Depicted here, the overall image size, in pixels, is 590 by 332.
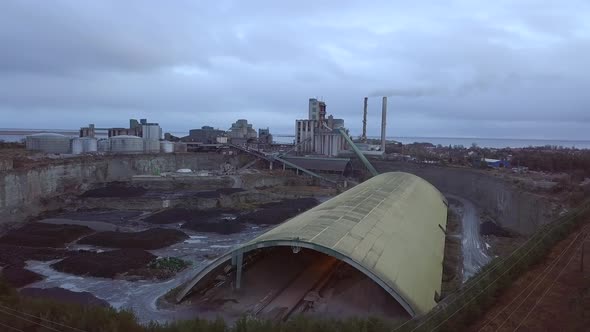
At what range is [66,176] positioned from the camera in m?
36.1

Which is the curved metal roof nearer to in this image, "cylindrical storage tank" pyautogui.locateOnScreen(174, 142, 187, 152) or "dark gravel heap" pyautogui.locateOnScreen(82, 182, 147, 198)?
"dark gravel heap" pyautogui.locateOnScreen(82, 182, 147, 198)

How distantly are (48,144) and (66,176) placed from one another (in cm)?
1686

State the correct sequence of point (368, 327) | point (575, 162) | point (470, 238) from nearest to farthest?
1. point (368, 327)
2. point (470, 238)
3. point (575, 162)

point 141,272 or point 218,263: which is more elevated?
point 218,263

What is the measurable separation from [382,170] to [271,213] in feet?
77.9

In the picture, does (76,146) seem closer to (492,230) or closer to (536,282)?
(492,230)

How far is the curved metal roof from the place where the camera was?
36.9 feet

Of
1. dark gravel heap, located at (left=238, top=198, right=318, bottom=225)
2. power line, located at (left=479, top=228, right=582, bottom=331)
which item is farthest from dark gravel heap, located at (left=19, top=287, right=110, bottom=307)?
dark gravel heap, located at (left=238, top=198, right=318, bottom=225)

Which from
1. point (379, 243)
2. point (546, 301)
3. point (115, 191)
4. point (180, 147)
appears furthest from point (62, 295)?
point (180, 147)

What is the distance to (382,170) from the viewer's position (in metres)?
49.7

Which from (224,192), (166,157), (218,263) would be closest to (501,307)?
(218,263)

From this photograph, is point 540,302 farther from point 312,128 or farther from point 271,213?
point 312,128

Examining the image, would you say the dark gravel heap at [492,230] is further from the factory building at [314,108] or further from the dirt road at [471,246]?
the factory building at [314,108]

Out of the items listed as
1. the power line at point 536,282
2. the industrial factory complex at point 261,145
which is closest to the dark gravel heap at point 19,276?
the power line at point 536,282
